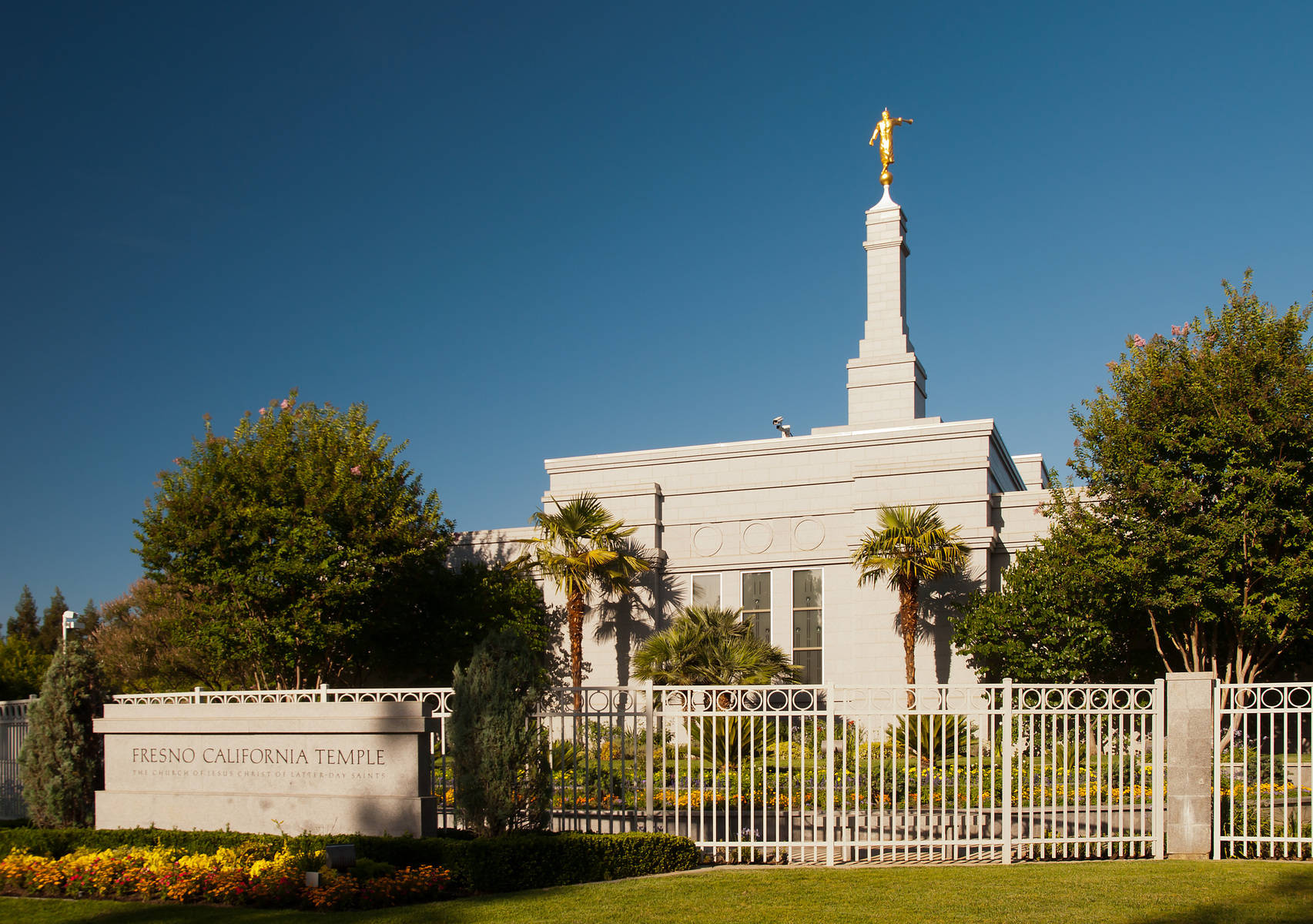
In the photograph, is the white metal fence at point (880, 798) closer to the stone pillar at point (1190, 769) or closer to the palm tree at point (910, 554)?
the stone pillar at point (1190, 769)

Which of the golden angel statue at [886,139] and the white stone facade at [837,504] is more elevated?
the golden angel statue at [886,139]

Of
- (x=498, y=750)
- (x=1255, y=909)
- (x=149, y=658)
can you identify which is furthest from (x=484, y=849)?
(x=149, y=658)

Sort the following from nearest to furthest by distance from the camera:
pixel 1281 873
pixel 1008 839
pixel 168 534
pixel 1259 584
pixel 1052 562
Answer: pixel 1281 873
pixel 1008 839
pixel 1259 584
pixel 1052 562
pixel 168 534

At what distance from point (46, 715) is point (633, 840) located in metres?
6.80

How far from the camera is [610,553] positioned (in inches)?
1089

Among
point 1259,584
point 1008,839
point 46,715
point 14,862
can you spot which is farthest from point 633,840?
point 1259,584

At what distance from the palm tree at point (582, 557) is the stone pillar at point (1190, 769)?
1681 centimetres

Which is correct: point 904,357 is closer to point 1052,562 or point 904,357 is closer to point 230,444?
point 1052,562

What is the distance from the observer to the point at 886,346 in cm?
3058

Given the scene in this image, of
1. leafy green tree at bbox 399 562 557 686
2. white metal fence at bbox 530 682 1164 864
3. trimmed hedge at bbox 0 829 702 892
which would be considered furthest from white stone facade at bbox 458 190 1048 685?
trimmed hedge at bbox 0 829 702 892

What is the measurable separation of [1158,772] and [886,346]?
64.5ft

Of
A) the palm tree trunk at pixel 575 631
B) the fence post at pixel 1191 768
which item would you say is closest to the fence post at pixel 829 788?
the fence post at pixel 1191 768

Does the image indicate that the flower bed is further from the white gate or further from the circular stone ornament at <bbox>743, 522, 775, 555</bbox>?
the circular stone ornament at <bbox>743, 522, 775, 555</bbox>

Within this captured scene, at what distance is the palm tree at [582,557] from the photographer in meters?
27.5
